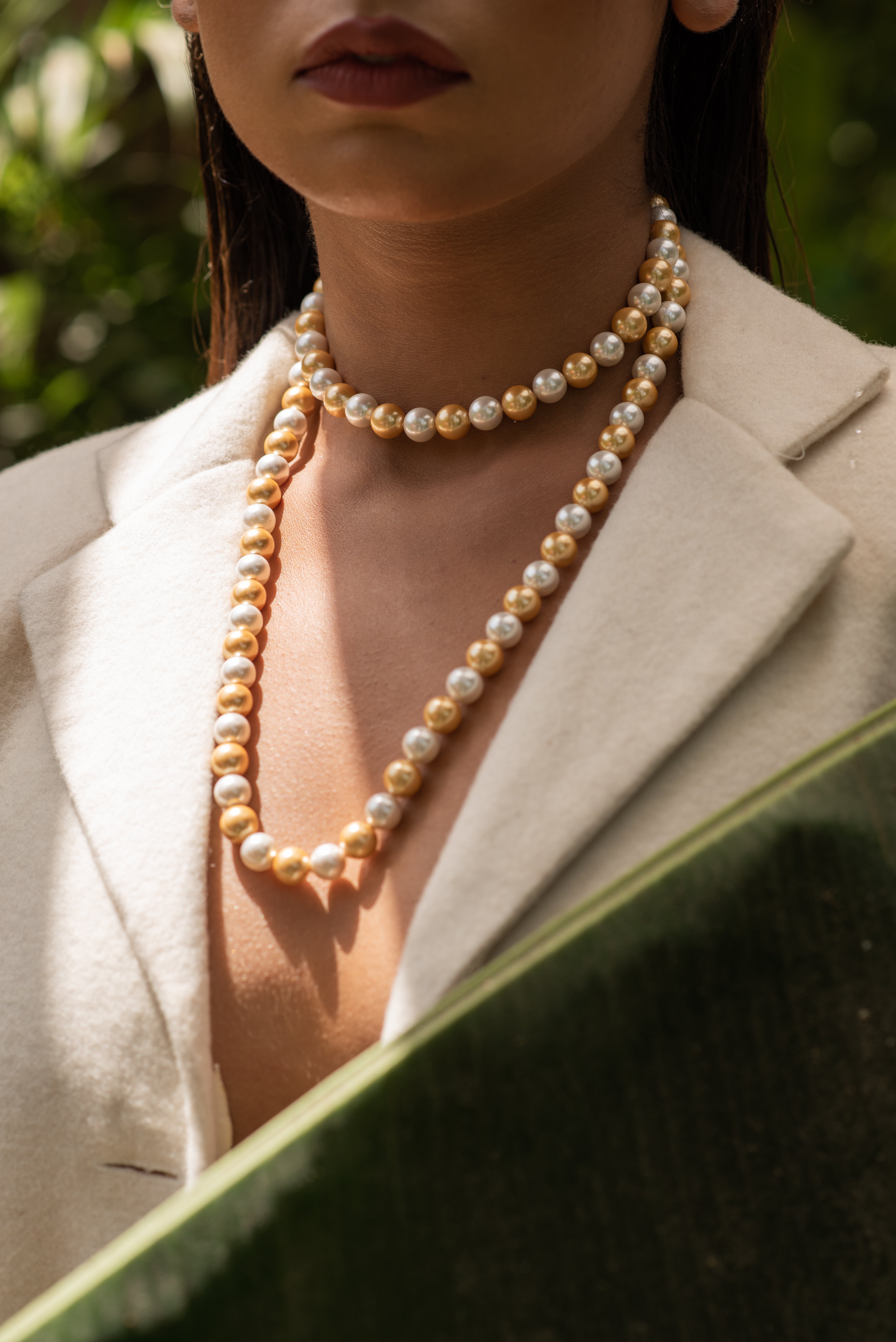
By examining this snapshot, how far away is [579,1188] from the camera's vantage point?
606 millimetres

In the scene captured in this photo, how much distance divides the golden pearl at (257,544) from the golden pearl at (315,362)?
17 centimetres

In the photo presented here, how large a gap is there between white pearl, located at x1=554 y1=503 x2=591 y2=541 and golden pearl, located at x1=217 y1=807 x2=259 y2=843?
323 mm

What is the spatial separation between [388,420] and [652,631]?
1.17 ft

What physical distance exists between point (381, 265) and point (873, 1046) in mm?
715

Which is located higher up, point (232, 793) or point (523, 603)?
point (523, 603)

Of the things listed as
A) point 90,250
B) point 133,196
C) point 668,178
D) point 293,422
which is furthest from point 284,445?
point 133,196

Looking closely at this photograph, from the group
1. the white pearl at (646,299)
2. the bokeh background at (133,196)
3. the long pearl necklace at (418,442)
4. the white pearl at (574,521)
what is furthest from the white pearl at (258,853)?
the bokeh background at (133,196)

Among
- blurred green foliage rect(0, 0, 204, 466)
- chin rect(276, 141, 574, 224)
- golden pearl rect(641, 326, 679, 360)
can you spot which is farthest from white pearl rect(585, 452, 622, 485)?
blurred green foliage rect(0, 0, 204, 466)

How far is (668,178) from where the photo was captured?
3.83ft

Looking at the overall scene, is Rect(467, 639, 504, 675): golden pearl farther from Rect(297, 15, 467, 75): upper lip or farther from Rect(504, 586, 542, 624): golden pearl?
Rect(297, 15, 467, 75): upper lip

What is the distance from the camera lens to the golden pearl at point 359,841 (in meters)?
0.88

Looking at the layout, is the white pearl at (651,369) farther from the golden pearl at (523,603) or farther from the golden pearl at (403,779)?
the golden pearl at (403,779)

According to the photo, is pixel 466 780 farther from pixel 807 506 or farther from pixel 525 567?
pixel 807 506

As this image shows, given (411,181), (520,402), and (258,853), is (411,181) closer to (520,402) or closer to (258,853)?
(520,402)
